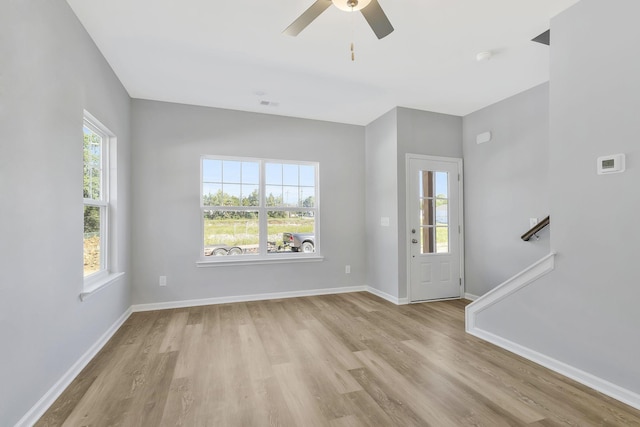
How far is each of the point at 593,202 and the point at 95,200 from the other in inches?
166

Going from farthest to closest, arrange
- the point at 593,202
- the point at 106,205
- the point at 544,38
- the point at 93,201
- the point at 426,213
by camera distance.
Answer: the point at 426,213 → the point at 106,205 → the point at 93,201 → the point at 544,38 → the point at 593,202

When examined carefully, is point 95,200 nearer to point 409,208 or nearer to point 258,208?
point 258,208

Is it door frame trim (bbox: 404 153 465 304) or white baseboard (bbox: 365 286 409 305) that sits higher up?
door frame trim (bbox: 404 153 465 304)

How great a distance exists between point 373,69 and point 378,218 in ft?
7.36

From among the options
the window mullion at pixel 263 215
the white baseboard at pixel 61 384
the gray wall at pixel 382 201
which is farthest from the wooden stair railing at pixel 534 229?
the white baseboard at pixel 61 384

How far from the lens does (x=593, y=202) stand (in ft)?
7.22

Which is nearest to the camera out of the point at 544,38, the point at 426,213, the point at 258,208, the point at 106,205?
the point at 544,38

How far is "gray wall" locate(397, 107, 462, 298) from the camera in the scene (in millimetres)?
4332

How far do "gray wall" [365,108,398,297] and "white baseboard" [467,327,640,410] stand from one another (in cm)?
159

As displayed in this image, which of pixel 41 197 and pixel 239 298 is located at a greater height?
pixel 41 197

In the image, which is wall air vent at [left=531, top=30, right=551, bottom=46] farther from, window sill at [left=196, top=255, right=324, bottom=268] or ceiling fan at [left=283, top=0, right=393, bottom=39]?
window sill at [left=196, top=255, right=324, bottom=268]

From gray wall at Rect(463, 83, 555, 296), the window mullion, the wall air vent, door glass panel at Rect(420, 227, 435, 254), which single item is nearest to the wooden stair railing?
gray wall at Rect(463, 83, 555, 296)

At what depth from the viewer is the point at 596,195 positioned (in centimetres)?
218

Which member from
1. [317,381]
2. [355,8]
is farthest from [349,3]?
[317,381]
